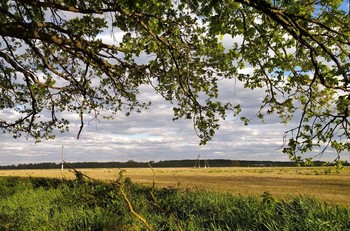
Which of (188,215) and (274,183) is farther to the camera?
(274,183)

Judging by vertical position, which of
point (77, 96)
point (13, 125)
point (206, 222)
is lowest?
point (206, 222)

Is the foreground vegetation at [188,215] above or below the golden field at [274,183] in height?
above

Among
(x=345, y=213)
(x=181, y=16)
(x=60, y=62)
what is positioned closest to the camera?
(x=345, y=213)

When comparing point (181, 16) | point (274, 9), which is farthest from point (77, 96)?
point (274, 9)

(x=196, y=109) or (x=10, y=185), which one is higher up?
(x=196, y=109)

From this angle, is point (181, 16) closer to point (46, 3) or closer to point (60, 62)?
point (46, 3)

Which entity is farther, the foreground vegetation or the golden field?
the golden field

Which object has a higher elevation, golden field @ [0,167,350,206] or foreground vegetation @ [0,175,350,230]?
foreground vegetation @ [0,175,350,230]

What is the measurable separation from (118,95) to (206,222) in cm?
945

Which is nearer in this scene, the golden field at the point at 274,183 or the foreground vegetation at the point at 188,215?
the foreground vegetation at the point at 188,215

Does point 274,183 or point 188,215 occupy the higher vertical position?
point 188,215

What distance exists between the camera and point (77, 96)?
16.4 metres

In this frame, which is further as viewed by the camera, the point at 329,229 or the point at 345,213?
the point at 345,213

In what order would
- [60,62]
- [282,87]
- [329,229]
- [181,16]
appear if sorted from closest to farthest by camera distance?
[329,229]
[282,87]
[181,16]
[60,62]
